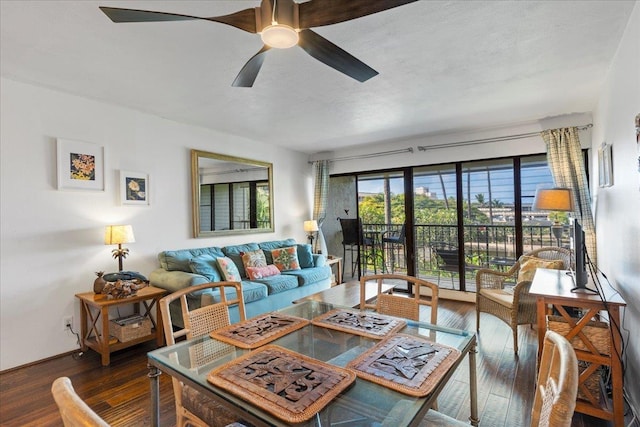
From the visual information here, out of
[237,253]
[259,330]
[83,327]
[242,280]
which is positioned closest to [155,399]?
[259,330]

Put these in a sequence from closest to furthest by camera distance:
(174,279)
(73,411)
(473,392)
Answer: (73,411) < (473,392) < (174,279)

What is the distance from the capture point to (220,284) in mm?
1810

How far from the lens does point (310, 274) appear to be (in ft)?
13.9

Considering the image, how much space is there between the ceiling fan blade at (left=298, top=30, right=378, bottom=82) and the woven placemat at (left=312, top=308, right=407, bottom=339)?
134 cm

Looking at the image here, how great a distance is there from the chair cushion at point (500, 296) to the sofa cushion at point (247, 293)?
234 centimetres

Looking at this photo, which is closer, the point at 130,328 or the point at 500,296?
the point at 130,328

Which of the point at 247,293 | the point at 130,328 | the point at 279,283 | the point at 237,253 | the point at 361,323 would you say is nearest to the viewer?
the point at 361,323

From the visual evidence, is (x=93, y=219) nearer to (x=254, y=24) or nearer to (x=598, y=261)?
(x=254, y=24)

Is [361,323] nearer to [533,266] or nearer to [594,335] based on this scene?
[594,335]

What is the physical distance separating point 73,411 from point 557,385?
1020 millimetres

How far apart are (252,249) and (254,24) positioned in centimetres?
333

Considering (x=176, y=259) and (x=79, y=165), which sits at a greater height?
(x=79, y=165)

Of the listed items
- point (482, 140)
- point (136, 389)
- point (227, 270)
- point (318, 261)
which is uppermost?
point (482, 140)

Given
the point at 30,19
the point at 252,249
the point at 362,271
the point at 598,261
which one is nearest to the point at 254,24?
the point at 30,19
